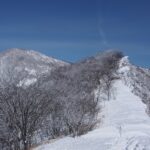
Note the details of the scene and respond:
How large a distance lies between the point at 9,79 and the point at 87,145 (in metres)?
12.2

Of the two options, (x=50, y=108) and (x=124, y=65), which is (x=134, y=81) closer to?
(x=124, y=65)

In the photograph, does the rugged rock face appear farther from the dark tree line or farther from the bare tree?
the bare tree

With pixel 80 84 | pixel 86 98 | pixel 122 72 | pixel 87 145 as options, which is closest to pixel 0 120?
pixel 87 145

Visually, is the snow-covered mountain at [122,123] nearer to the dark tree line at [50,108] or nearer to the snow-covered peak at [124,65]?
the snow-covered peak at [124,65]

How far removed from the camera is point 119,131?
4203 centimetres

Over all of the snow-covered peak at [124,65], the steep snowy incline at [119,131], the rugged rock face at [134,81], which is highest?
the snow-covered peak at [124,65]

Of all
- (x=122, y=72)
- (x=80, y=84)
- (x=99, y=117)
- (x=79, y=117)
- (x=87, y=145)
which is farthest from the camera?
(x=122, y=72)

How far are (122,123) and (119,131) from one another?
7633 millimetres

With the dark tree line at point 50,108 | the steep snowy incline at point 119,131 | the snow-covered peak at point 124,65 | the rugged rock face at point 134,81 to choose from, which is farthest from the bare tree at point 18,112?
the snow-covered peak at point 124,65

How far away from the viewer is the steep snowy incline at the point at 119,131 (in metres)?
33.4

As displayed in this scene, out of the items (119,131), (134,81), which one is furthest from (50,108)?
(134,81)

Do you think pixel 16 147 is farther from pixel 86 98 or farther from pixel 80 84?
pixel 80 84

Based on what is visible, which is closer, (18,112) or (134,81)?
(18,112)

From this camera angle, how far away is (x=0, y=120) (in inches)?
1703
